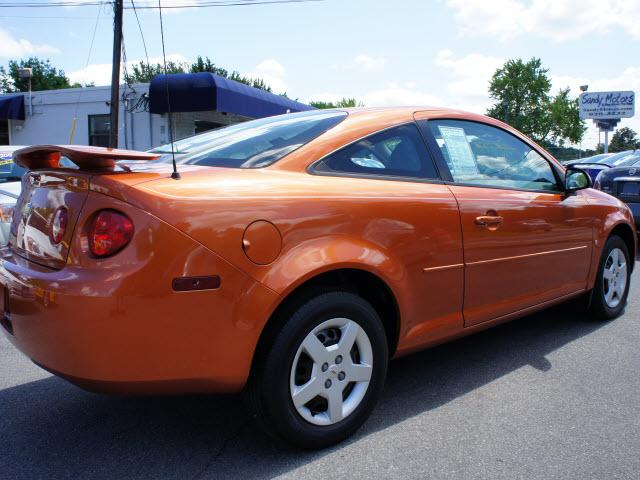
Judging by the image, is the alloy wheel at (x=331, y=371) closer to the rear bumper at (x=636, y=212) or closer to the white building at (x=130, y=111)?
the rear bumper at (x=636, y=212)

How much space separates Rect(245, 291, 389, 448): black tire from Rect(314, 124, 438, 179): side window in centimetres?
64

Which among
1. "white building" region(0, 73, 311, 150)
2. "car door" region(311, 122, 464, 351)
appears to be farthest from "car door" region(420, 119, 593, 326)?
"white building" region(0, 73, 311, 150)

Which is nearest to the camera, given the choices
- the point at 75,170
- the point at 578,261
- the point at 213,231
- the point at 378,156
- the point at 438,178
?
the point at 213,231

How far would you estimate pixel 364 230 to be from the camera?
2.54 m

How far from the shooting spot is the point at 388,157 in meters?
2.90

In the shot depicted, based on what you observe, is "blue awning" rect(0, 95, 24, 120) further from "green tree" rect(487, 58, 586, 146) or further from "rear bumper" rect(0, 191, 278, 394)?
"green tree" rect(487, 58, 586, 146)

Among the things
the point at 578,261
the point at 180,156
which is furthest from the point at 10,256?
the point at 578,261

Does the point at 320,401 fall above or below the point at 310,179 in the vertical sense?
below

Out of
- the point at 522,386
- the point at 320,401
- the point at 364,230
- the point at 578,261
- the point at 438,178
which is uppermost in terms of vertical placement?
the point at 438,178

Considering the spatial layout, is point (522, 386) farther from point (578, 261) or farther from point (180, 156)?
point (180, 156)

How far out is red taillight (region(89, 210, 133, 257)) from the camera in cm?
204

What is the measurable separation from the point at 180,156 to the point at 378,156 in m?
1.01

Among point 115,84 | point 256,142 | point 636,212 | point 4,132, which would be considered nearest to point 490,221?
point 256,142

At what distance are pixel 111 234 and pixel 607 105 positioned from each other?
4497cm
